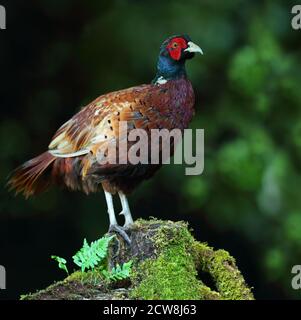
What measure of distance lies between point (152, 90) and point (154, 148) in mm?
283

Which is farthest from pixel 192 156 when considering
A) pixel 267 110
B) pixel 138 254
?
pixel 138 254

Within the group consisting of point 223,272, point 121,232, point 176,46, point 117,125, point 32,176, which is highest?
point 176,46

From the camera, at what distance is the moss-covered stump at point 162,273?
3326mm

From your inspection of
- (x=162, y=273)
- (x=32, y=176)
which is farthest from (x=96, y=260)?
(x=32, y=176)

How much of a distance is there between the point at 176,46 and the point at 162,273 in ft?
3.50

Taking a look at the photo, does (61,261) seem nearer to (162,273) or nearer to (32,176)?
(162,273)

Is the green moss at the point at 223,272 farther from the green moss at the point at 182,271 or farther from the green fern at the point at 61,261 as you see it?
the green fern at the point at 61,261

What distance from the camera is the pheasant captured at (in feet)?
12.2

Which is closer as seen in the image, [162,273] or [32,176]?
[162,273]

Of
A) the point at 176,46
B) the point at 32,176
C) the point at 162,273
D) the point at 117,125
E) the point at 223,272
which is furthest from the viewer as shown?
the point at 32,176

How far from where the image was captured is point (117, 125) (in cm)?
370

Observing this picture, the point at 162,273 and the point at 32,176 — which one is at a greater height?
the point at 32,176

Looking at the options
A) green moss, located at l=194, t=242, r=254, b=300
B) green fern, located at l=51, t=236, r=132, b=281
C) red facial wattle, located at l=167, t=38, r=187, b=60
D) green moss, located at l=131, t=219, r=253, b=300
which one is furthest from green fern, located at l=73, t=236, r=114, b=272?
red facial wattle, located at l=167, t=38, r=187, b=60

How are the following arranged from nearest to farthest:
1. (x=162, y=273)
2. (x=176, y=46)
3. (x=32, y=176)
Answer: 1. (x=162, y=273)
2. (x=176, y=46)
3. (x=32, y=176)
